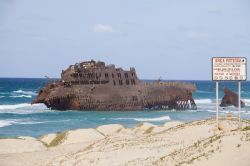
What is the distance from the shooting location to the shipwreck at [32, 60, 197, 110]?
68688 millimetres

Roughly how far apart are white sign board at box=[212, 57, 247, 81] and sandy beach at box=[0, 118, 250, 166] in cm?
234

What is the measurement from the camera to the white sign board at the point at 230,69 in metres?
21.2

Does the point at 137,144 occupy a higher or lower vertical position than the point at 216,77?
lower

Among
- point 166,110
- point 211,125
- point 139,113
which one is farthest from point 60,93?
point 211,125

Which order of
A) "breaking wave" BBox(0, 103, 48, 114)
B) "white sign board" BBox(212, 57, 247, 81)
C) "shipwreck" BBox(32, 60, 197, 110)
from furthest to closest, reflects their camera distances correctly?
"breaking wave" BBox(0, 103, 48, 114)
"shipwreck" BBox(32, 60, 197, 110)
"white sign board" BBox(212, 57, 247, 81)

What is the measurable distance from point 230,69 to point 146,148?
4905mm

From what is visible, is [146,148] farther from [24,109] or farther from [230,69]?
[24,109]

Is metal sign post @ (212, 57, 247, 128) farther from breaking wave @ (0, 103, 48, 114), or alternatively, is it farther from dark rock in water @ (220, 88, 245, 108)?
dark rock in water @ (220, 88, 245, 108)

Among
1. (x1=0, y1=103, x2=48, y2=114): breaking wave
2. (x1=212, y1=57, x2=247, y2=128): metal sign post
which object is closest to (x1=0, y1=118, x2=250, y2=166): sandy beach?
(x1=212, y1=57, x2=247, y2=128): metal sign post

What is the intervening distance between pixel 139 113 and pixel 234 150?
53991 millimetres

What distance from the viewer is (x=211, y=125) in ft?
81.6

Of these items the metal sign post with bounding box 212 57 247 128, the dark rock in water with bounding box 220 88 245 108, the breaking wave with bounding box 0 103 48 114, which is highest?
the metal sign post with bounding box 212 57 247 128

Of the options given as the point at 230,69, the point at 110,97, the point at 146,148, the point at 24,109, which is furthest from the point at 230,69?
the point at 24,109

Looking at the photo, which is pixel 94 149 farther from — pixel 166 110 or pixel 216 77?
pixel 166 110
